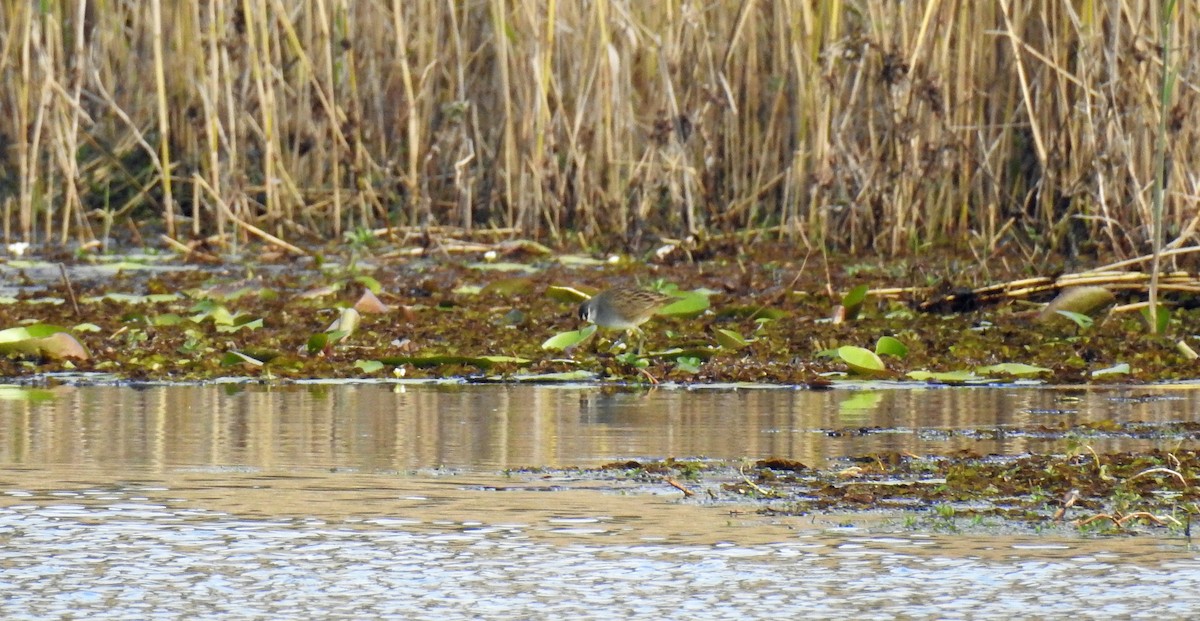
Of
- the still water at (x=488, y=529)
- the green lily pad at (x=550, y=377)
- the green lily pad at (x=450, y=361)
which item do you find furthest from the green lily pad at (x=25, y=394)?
the green lily pad at (x=550, y=377)

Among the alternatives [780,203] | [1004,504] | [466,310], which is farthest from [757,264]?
[1004,504]

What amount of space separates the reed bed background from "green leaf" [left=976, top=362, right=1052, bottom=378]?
262 centimetres

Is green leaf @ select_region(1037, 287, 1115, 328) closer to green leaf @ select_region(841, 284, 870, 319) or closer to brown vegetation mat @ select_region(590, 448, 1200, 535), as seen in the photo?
green leaf @ select_region(841, 284, 870, 319)

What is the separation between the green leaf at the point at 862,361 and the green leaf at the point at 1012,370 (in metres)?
0.30

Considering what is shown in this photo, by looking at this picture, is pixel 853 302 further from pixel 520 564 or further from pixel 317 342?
pixel 520 564

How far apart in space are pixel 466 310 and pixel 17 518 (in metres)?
4.41

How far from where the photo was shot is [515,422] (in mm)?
5109

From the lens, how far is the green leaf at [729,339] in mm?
6762

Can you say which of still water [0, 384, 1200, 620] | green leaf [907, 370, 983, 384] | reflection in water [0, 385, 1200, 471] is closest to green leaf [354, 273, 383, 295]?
reflection in water [0, 385, 1200, 471]

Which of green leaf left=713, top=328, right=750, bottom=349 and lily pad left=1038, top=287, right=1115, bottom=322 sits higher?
lily pad left=1038, top=287, right=1115, bottom=322

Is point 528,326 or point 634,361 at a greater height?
point 528,326

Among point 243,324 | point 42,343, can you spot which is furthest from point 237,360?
point 243,324

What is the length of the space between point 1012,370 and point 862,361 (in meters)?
0.45

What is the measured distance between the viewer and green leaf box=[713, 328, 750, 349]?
6.76 meters
